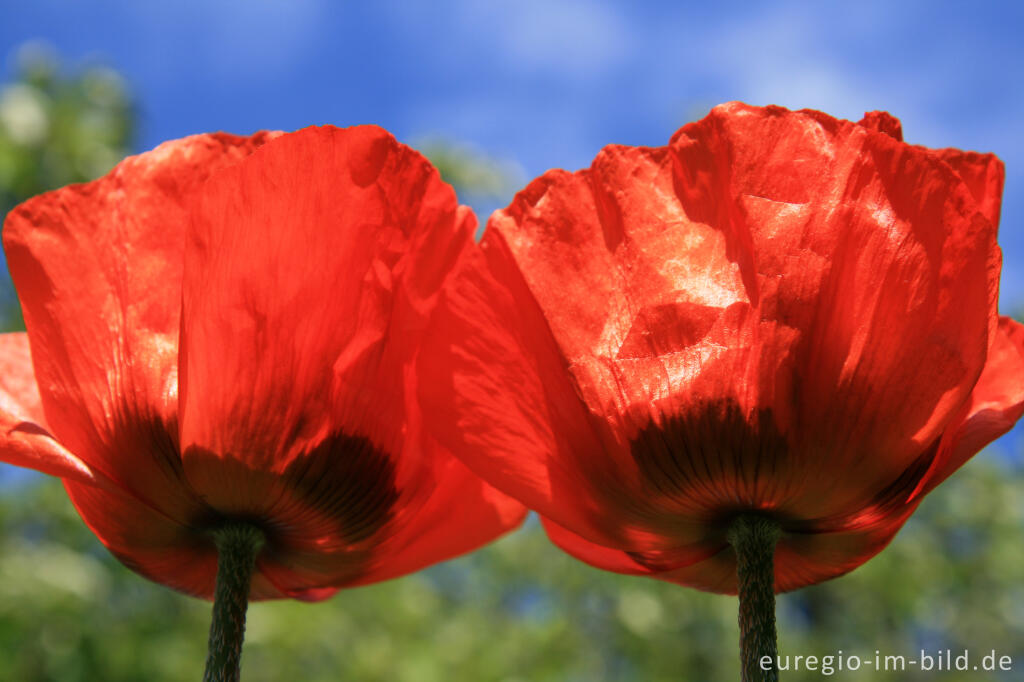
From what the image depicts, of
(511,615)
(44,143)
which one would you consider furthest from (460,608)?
(44,143)

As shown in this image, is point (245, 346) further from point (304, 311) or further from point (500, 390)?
point (500, 390)

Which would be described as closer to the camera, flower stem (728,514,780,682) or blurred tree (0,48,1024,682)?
flower stem (728,514,780,682)

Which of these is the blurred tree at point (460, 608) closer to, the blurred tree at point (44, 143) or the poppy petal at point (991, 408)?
the blurred tree at point (44, 143)

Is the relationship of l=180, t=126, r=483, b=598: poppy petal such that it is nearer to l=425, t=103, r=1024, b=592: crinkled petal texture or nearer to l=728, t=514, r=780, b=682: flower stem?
l=425, t=103, r=1024, b=592: crinkled petal texture

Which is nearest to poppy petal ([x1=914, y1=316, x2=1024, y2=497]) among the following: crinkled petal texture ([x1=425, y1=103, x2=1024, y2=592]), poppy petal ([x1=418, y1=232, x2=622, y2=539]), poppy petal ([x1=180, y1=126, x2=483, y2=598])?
crinkled petal texture ([x1=425, y1=103, x2=1024, y2=592])

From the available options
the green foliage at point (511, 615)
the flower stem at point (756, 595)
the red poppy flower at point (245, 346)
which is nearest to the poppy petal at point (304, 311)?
the red poppy flower at point (245, 346)

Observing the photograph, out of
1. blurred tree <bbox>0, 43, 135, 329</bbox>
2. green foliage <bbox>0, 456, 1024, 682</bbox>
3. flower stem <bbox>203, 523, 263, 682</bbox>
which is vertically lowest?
flower stem <bbox>203, 523, 263, 682</bbox>

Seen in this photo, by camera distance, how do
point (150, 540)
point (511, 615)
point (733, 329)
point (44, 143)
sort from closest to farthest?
point (733, 329), point (150, 540), point (44, 143), point (511, 615)

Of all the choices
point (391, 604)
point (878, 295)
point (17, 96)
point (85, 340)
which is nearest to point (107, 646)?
point (391, 604)
